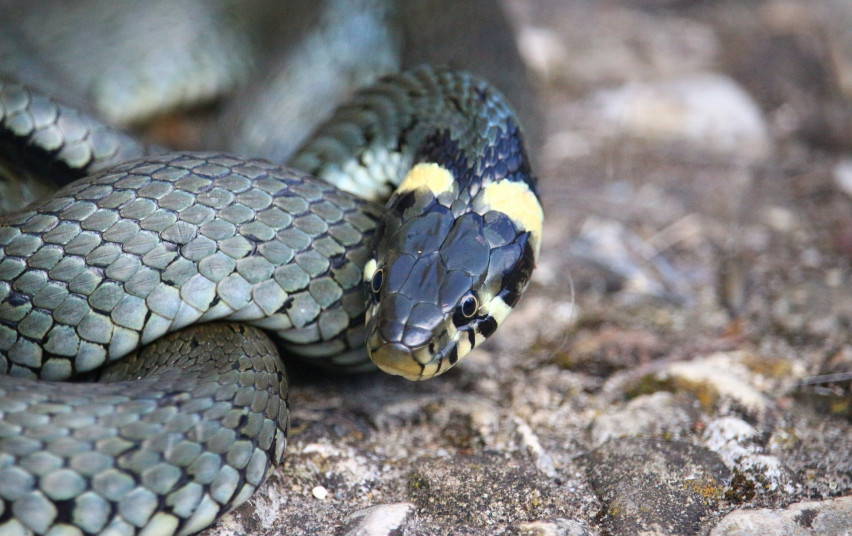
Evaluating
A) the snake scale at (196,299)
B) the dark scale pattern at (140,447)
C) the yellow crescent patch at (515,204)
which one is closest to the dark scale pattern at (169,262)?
the snake scale at (196,299)

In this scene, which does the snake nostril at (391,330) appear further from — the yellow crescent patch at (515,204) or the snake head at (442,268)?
the yellow crescent patch at (515,204)

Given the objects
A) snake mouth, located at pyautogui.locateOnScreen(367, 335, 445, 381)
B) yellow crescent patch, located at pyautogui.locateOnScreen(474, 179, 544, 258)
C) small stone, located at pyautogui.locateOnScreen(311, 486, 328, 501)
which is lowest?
small stone, located at pyautogui.locateOnScreen(311, 486, 328, 501)

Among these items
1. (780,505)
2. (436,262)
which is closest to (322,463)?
(436,262)

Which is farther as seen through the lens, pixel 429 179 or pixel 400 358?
pixel 429 179

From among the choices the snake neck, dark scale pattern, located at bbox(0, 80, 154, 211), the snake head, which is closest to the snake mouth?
the snake head

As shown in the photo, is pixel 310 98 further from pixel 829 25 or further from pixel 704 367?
Answer: pixel 829 25

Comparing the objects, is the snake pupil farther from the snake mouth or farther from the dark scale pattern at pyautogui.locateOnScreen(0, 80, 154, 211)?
the dark scale pattern at pyautogui.locateOnScreen(0, 80, 154, 211)

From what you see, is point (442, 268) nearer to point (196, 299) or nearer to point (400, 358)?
point (400, 358)

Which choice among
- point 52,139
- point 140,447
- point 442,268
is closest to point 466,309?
point 442,268
